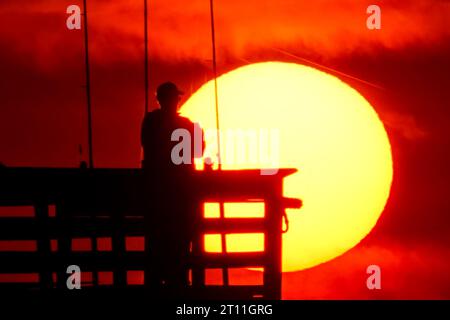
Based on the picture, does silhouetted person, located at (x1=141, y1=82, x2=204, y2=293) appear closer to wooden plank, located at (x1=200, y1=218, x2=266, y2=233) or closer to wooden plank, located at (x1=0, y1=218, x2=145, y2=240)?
wooden plank, located at (x1=200, y1=218, x2=266, y2=233)

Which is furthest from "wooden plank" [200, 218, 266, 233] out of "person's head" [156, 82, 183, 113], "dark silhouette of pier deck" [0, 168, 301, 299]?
"person's head" [156, 82, 183, 113]

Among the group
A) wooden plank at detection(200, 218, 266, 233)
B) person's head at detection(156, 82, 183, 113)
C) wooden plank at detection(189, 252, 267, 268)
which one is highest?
person's head at detection(156, 82, 183, 113)

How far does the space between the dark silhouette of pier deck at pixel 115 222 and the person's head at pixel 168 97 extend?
2.33ft

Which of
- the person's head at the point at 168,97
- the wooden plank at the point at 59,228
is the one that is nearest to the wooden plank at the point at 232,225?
the wooden plank at the point at 59,228

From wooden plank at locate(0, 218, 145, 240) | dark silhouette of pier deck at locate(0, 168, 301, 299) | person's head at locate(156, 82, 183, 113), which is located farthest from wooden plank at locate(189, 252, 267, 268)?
person's head at locate(156, 82, 183, 113)

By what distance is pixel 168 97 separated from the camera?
11.5 metres

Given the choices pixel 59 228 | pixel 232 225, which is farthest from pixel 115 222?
pixel 232 225

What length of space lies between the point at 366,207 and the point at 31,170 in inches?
594

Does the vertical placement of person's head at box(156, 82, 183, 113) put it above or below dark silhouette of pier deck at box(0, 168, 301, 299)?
above

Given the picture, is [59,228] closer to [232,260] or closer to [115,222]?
[115,222]

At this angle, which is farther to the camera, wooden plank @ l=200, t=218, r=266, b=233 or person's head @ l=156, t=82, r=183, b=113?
wooden plank @ l=200, t=218, r=266, b=233

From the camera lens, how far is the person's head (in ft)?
37.5

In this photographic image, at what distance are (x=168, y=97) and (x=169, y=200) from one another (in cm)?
99

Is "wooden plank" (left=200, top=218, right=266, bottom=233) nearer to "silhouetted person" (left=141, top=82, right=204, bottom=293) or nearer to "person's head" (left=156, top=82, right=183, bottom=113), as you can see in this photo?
"silhouetted person" (left=141, top=82, right=204, bottom=293)
